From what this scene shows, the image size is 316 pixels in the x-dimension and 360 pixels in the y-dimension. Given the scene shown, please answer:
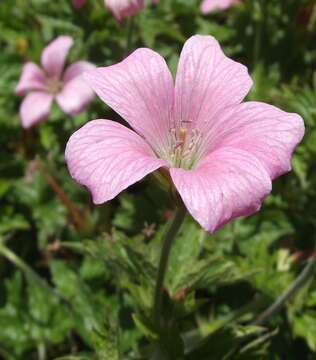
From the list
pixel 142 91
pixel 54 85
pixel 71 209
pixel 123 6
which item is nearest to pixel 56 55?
pixel 54 85

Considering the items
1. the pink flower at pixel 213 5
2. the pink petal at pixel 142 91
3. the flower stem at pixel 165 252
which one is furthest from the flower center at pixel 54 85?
the flower stem at pixel 165 252

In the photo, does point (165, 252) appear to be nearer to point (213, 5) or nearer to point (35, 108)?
point (35, 108)

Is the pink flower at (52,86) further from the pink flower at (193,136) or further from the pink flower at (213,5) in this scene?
the pink flower at (193,136)

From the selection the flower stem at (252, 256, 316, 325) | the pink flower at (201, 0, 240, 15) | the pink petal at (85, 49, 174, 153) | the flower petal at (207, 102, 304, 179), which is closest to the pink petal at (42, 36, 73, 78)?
the pink flower at (201, 0, 240, 15)

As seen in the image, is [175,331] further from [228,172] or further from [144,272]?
[228,172]

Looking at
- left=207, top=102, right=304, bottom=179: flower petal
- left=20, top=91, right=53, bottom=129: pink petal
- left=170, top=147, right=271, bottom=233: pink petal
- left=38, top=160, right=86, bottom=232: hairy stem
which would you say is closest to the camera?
left=170, top=147, right=271, bottom=233: pink petal

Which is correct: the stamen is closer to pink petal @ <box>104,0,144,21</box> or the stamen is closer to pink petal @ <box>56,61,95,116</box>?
pink petal @ <box>104,0,144,21</box>
